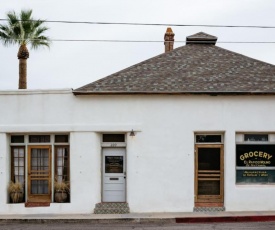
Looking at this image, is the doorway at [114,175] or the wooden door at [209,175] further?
the doorway at [114,175]

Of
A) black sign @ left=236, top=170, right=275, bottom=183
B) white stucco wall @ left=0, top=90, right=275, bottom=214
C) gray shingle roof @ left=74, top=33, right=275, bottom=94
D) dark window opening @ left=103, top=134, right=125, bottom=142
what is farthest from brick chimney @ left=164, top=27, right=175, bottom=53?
black sign @ left=236, top=170, right=275, bottom=183

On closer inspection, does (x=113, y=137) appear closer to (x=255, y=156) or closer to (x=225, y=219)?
(x=225, y=219)

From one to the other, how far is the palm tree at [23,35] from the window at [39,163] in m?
11.4

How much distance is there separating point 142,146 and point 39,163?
148 inches

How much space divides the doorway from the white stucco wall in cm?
40

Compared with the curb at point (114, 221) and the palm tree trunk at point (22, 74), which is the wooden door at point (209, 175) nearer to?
the curb at point (114, 221)

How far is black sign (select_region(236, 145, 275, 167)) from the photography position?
62.5ft

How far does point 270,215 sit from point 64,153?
742 centimetres

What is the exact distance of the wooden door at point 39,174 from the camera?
19172 millimetres

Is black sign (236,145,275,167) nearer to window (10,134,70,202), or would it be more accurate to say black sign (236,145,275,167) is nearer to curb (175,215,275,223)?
curb (175,215,275,223)

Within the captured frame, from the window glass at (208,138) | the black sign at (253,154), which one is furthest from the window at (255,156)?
the window glass at (208,138)

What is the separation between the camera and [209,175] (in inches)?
748

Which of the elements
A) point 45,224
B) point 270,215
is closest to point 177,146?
point 270,215

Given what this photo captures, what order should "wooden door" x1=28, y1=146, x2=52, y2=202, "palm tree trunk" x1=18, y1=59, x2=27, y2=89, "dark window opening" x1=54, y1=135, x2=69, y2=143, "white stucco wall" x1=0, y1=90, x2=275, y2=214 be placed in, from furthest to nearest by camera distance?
"palm tree trunk" x1=18, y1=59, x2=27, y2=89
"dark window opening" x1=54, y1=135, x2=69, y2=143
"wooden door" x1=28, y1=146, x2=52, y2=202
"white stucco wall" x1=0, y1=90, x2=275, y2=214
